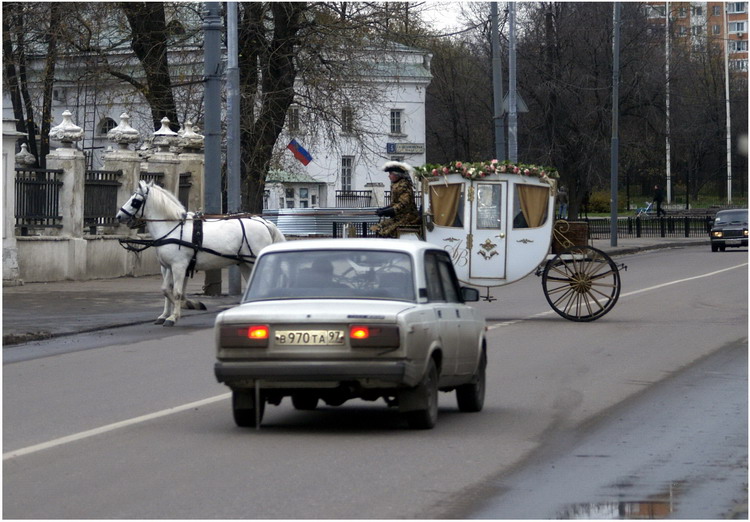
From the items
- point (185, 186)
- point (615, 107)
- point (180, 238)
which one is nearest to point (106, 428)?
point (180, 238)

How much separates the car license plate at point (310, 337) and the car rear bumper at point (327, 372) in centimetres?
13

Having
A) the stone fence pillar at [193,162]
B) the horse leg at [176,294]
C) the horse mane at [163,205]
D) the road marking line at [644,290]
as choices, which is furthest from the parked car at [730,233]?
the horse leg at [176,294]

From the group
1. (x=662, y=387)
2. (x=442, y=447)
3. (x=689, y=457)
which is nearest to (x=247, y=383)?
(x=442, y=447)

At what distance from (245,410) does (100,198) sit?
23.8 metres

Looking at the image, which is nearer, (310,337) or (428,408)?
(310,337)

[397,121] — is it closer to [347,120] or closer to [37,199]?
[347,120]

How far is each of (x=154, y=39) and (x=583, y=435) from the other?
29.1 m

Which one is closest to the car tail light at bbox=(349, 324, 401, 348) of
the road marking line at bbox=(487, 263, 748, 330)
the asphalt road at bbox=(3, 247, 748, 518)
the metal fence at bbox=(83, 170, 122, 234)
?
the asphalt road at bbox=(3, 247, 748, 518)

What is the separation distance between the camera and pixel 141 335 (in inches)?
790

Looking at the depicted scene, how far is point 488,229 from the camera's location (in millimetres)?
21453

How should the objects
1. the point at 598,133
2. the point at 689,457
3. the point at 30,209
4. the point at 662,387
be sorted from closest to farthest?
the point at 689,457, the point at 662,387, the point at 30,209, the point at 598,133

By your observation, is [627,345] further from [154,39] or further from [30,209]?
[154,39]

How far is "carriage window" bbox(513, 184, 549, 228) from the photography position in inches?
845

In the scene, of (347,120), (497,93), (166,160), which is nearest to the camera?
(166,160)
